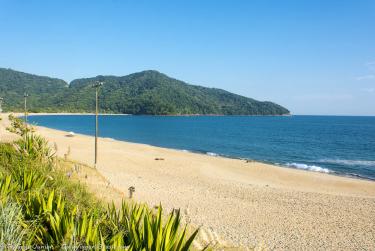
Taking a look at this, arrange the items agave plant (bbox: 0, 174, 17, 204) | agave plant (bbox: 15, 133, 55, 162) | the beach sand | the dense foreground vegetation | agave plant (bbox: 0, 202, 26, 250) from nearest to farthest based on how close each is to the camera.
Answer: agave plant (bbox: 0, 202, 26, 250), the dense foreground vegetation, agave plant (bbox: 0, 174, 17, 204), agave plant (bbox: 15, 133, 55, 162), the beach sand

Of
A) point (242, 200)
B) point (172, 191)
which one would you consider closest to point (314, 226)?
point (242, 200)

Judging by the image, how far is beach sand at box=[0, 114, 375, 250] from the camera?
11234 millimetres

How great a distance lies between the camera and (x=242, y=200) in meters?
16.6

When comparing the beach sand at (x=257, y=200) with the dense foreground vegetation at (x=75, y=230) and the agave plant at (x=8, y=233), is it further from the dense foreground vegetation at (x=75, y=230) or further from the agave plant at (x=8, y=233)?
the agave plant at (x=8, y=233)

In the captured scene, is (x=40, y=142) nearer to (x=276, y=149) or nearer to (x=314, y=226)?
(x=314, y=226)

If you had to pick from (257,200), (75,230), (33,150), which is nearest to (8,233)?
(75,230)

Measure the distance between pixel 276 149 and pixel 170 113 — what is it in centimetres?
14052

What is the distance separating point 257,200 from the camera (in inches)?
659

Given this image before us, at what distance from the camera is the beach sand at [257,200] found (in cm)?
1123

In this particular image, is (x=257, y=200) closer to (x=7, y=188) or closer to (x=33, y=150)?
(x=33, y=150)

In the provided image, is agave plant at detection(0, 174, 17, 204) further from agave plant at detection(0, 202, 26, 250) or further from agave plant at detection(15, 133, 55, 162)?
agave plant at detection(15, 133, 55, 162)

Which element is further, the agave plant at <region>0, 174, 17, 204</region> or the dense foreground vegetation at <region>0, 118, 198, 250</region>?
the agave plant at <region>0, 174, 17, 204</region>

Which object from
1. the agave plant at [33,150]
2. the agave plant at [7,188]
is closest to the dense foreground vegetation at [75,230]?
the agave plant at [7,188]

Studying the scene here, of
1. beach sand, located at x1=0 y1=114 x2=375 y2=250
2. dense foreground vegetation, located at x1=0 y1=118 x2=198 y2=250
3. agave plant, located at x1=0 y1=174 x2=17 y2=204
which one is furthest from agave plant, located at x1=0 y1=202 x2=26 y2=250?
beach sand, located at x1=0 y1=114 x2=375 y2=250
